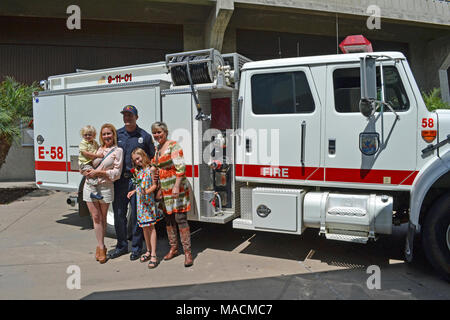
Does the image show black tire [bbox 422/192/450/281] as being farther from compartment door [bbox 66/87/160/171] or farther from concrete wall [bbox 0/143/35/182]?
concrete wall [bbox 0/143/35/182]

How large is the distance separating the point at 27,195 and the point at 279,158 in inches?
324

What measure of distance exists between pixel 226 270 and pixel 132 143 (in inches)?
81.1

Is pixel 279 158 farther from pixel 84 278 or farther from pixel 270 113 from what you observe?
pixel 84 278

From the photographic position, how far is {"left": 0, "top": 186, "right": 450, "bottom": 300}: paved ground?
13.1 ft

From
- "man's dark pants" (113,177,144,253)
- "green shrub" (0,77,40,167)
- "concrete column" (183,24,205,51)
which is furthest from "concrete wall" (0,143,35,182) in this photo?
"man's dark pants" (113,177,144,253)

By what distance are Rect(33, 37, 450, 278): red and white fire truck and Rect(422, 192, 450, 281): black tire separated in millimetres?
10

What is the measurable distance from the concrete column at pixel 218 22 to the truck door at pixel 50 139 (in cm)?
734

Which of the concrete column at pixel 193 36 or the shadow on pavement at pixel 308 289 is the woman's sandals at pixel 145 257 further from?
the concrete column at pixel 193 36

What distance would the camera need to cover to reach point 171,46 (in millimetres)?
13891

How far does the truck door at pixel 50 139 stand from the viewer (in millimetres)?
6219

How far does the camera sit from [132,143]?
199 inches

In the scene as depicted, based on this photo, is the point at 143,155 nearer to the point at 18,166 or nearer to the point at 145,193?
the point at 145,193
